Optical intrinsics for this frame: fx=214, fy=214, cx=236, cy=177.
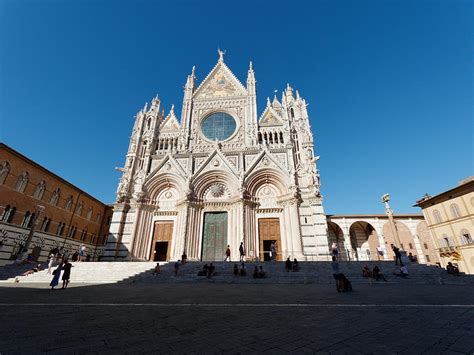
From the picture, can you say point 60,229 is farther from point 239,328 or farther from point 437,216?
point 437,216

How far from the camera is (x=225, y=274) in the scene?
1338 centimetres

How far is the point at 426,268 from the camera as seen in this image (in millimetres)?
13594

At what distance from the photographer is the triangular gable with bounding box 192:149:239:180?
22219 millimetres

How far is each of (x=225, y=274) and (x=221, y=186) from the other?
34.4 ft

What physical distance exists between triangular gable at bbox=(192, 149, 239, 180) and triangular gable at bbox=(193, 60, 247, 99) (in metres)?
9.69

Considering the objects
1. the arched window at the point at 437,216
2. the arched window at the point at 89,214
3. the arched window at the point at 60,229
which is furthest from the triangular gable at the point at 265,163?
the arched window at the point at 89,214

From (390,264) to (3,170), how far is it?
102ft

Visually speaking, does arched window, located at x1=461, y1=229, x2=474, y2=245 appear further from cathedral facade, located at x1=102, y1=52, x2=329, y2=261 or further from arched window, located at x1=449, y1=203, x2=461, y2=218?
cathedral facade, located at x1=102, y1=52, x2=329, y2=261

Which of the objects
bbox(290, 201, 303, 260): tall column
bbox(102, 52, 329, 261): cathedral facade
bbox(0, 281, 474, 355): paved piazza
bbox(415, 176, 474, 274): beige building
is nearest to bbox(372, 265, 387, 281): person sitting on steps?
bbox(102, 52, 329, 261): cathedral facade

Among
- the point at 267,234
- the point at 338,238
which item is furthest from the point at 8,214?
the point at 338,238

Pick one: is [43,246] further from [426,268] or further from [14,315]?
[426,268]

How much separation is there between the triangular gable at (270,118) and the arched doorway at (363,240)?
17.6 meters

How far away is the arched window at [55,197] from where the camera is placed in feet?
74.8

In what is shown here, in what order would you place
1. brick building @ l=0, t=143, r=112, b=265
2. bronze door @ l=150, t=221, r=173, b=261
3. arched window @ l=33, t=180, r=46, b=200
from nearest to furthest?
brick building @ l=0, t=143, r=112, b=265 < bronze door @ l=150, t=221, r=173, b=261 < arched window @ l=33, t=180, r=46, b=200
